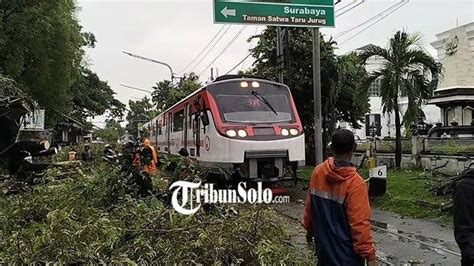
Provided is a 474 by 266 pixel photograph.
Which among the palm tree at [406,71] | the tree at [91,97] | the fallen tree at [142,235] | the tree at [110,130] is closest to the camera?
the fallen tree at [142,235]

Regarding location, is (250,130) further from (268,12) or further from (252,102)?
(268,12)

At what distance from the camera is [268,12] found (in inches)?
460

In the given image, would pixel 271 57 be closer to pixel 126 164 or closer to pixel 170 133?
pixel 170 133

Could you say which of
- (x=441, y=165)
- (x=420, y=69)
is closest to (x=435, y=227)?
(x=441, y=165)

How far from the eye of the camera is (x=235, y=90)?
11008 millimetres

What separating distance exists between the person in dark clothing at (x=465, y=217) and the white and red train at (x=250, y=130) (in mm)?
6813

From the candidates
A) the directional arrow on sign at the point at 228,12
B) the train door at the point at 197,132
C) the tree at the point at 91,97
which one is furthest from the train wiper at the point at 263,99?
the tree at the point at 91,97

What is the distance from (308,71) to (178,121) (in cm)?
536

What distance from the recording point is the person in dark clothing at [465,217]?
333cm

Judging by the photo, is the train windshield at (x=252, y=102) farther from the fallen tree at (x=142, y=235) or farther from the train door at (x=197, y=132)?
the fallen tree at (x=142, y=235)

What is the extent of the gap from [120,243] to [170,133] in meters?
14.4

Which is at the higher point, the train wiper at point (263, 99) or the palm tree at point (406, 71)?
the palm tree at point (406, 71)

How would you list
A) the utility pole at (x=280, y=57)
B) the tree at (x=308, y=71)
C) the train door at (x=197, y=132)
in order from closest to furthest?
the train door at (x=197, y=132), the utility pole at (x=280, y=57), the tree at (x=308, y=71)

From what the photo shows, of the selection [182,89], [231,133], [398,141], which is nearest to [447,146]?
[398,141]
